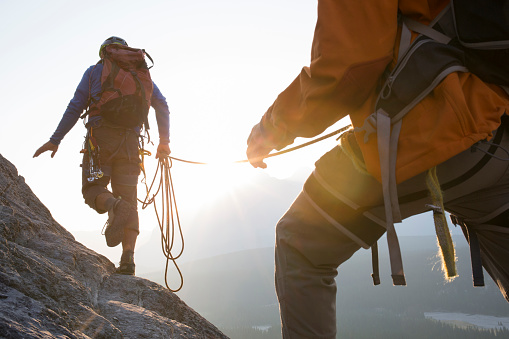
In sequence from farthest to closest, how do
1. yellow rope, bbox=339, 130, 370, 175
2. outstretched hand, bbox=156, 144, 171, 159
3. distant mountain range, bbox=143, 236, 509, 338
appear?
distant mountain range, bbox=143, 236, 509, 338 → outstretched hand, bbox=156, 144, 171, 159 → yellow rope, bbox=339, 130, 370, 175

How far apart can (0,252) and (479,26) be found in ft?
9.31

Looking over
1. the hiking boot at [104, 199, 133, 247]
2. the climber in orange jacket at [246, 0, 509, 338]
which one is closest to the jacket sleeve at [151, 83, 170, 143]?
the hiking boot at [104, 199, 133, 247]

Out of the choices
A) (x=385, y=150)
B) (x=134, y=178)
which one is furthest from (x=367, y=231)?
(x=134, y=178)

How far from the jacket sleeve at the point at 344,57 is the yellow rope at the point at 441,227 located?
0.58m

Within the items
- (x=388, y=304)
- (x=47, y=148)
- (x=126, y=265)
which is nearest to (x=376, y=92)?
(x=126, y=265)

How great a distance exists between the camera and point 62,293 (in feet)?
8.00

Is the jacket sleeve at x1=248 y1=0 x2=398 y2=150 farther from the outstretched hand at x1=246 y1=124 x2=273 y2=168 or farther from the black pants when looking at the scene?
the black pants

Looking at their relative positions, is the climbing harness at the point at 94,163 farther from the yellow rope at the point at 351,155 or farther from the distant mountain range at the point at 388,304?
the distant mountain range at the point at 388,304

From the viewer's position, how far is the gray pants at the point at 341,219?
1.82m

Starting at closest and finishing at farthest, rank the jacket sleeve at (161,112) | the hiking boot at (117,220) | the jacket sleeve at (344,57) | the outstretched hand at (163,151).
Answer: the jacket sleeve at (344,57), the hiking boot at (117,220), the outstretched hand at (163,151), the jacket sleeve at (161,112)

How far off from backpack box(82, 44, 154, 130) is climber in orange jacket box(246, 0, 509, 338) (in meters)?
3.13

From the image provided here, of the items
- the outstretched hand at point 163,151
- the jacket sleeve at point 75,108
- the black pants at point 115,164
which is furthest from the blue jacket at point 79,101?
the outstretched hand at point 163,151

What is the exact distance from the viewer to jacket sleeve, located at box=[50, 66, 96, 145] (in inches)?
203

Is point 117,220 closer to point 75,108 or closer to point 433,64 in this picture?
point 75,108
